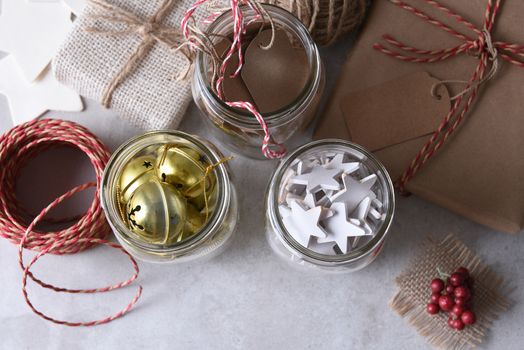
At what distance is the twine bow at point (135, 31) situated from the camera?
100 centimetres

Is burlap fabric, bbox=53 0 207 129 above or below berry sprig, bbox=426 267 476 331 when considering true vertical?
above

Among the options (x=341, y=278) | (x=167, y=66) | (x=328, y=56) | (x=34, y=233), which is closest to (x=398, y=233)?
(x=341, y=278)

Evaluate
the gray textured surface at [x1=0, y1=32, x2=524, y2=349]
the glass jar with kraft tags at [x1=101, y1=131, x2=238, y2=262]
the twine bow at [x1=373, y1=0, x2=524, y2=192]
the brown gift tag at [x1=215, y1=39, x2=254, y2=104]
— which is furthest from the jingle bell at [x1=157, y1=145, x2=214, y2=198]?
the twine bow at [x1=373, y1=0, x2=524, y2=192]

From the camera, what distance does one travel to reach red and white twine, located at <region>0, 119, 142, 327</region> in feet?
3.20

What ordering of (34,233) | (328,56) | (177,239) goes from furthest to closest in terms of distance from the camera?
(328,56) → (34,233) → (177,239)

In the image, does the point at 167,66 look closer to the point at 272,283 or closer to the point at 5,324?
the point at 272,283

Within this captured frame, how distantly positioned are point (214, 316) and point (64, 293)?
259mm

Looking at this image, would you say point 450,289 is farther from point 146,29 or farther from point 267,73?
point 146,29

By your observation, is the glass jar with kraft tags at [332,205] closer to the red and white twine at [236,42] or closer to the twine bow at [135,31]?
the red and white twine at [236,42]

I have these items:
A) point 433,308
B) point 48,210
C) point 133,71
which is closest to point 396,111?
point 433,308

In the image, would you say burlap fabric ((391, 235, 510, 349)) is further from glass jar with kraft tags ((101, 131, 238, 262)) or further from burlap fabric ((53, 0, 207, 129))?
burlap fabric ((53, 0, 207, 129))

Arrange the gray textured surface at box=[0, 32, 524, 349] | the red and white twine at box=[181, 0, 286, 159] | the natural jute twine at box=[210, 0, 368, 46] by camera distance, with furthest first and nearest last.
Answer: the gray textured surface at box=[0, 32, 524, 349]
the natural jute twine at box=[210, 0, 368, 46]
the red and white twine at box=[181, 0, 286, 159]

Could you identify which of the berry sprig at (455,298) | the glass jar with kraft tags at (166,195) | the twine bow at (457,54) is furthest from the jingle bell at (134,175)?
the berry sprig at (455,298)

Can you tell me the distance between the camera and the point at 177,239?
0.85 m
